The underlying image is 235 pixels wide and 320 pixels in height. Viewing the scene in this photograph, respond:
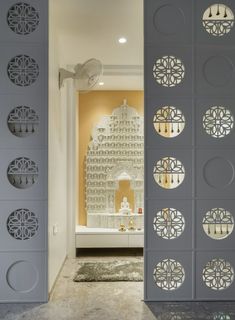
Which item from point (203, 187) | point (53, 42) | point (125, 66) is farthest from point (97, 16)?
point (203, 187)

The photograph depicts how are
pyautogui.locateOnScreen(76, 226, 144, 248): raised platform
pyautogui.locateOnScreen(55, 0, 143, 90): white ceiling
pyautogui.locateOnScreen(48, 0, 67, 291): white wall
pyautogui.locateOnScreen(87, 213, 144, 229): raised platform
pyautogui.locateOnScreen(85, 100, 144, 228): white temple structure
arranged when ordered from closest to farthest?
pyautogui.locateOnScreen(48, 0, 67, 291): white wall → pyautogui.locateOnScreen(55, 0, 143, 90): white ceiling → pyautogui.locateOnScreen(76, 226, 144, 248): raised platform → pyautogui.locateOnScreen(87, 213, 144, 229): raised platform → pyautogui.locateOnScreen(85, 100, 144, 228): white temple structure

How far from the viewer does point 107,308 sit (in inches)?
115

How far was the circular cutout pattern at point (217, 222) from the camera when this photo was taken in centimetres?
309

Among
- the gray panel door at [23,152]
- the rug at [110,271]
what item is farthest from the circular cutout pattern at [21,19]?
Result: the rug at [110,271]

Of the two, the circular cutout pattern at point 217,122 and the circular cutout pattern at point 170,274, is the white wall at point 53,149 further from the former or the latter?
the circular cutout pattern at point 217,122

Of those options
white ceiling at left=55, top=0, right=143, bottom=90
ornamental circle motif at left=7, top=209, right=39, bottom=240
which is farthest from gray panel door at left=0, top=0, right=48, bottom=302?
white ceiling at left=55, top=0, right=143, bottom=90

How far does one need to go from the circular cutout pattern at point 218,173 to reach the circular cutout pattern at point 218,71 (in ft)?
2.45

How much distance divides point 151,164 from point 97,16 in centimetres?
178

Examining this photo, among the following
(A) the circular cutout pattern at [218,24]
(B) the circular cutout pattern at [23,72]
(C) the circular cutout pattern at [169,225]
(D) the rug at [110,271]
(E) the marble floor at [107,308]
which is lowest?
(D) the rug at [110,271]

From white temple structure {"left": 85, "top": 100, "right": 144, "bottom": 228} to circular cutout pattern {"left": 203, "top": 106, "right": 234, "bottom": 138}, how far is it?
236 cm

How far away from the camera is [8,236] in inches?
118

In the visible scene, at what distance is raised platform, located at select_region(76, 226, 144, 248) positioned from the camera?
4.87 meters

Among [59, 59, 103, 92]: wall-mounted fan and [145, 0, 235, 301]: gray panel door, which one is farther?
[59, 59, 103, 92]: wall-mounted fan

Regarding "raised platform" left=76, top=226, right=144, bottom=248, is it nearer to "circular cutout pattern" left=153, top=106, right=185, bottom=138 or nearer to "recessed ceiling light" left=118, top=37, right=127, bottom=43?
"circular cutout pattern" left=153, top=106, right=185, bottom=138
